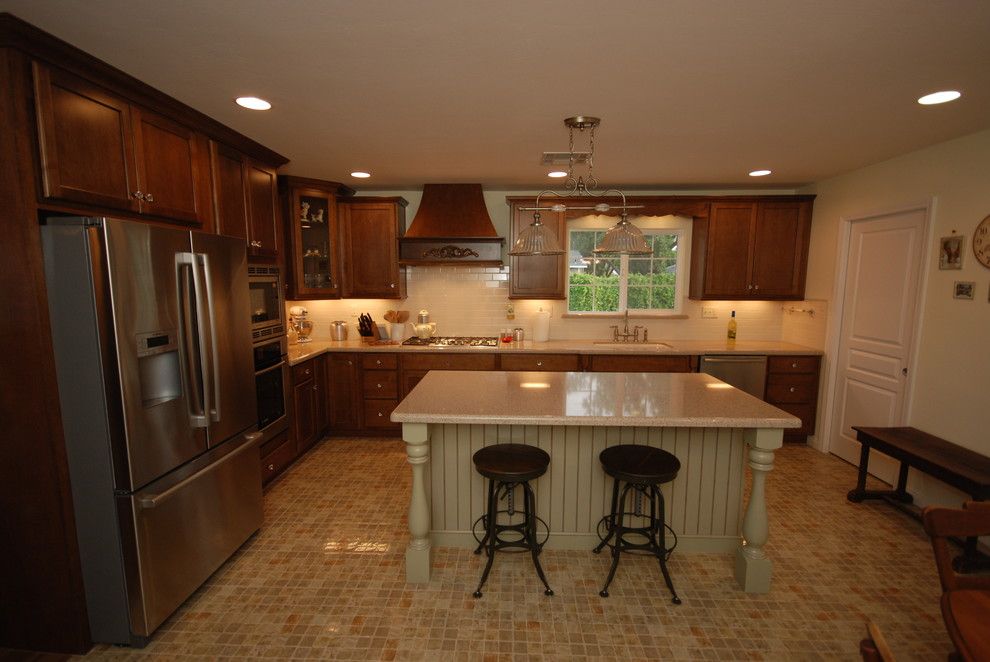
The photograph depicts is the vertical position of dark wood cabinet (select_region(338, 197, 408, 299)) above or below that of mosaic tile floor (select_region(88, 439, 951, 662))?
above

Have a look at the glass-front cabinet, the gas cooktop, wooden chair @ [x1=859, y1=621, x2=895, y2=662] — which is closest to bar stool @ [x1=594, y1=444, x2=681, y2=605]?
wooden chair @ [x1=859, y1=621, x2=895, y2=662]

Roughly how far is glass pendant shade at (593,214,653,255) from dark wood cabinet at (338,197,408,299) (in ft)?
8.25

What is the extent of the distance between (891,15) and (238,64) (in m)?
2.43

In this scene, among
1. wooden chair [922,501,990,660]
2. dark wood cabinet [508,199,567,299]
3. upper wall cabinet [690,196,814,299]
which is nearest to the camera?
wooden chair [922,501,990,660]

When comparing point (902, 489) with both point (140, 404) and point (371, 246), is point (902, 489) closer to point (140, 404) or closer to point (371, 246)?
point (140, 404)

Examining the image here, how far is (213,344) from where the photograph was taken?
7.11ft

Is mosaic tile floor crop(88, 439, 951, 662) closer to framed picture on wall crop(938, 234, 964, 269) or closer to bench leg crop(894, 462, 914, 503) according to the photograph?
bench leg crop(894, 462, 914, 503)

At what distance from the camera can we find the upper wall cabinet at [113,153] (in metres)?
1.63

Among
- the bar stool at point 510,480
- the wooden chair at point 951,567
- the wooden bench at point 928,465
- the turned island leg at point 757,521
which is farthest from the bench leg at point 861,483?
the bar stool at point 510,480

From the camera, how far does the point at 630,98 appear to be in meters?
2.18

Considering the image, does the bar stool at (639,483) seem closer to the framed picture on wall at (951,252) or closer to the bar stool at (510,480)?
the bar stool at (510,480)

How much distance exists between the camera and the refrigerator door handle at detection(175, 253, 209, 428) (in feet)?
6.49

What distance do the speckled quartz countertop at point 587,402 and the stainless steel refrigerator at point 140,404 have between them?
963 millimetres

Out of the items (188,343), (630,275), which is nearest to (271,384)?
(188,343)
